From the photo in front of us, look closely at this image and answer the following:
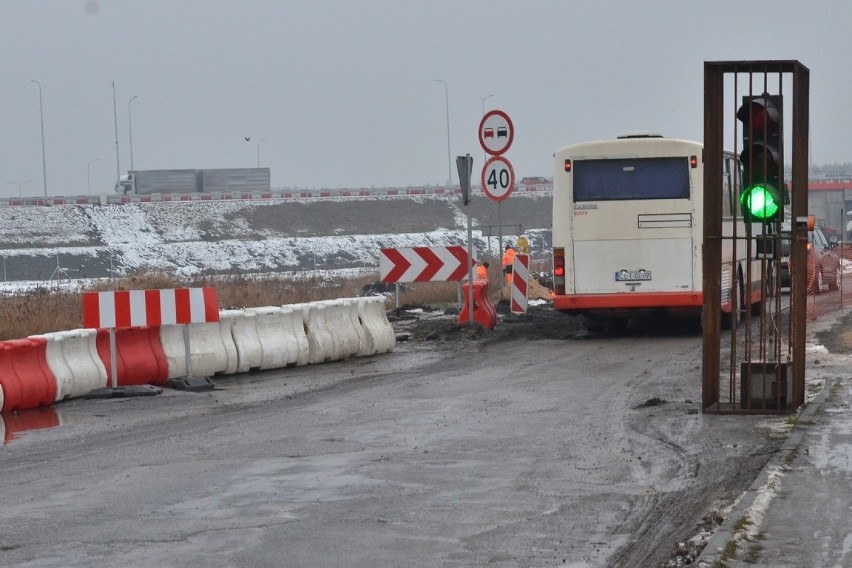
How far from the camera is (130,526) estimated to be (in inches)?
318

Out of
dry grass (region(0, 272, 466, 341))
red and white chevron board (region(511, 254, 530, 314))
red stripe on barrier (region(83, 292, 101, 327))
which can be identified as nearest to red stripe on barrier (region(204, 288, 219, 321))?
red stripe on barrier (region(83, 292, 101, 327))

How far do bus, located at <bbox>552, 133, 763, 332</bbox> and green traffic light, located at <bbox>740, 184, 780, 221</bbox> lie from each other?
10.5 metres

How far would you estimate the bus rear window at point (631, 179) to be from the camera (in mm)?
22797

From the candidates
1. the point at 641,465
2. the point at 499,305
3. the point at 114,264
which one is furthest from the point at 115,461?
the point at 114,264

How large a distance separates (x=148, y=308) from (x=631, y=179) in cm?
923

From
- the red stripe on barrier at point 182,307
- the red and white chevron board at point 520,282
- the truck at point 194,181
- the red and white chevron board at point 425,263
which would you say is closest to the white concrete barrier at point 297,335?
the red stripe on barrier at point 182,307

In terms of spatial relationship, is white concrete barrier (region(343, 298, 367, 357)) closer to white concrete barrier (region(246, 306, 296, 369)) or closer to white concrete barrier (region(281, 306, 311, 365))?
→ white concrete barrier (region(281, 306, 311, 365))

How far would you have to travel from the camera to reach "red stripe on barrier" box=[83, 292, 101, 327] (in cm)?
1578

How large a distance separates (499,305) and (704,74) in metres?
17.5

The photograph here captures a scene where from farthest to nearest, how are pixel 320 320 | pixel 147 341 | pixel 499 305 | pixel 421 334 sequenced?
pixel 499 305, pixel 421 334, pixel 320 320, pixel 147 341

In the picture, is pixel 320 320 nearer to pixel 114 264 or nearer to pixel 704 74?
pixel 704 74

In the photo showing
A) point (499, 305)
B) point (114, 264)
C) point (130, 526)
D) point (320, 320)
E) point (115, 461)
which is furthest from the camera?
point (114, 264)

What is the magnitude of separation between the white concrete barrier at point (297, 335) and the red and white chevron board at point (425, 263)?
153 inches

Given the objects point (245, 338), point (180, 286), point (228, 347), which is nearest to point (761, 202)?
point (228, 347)
